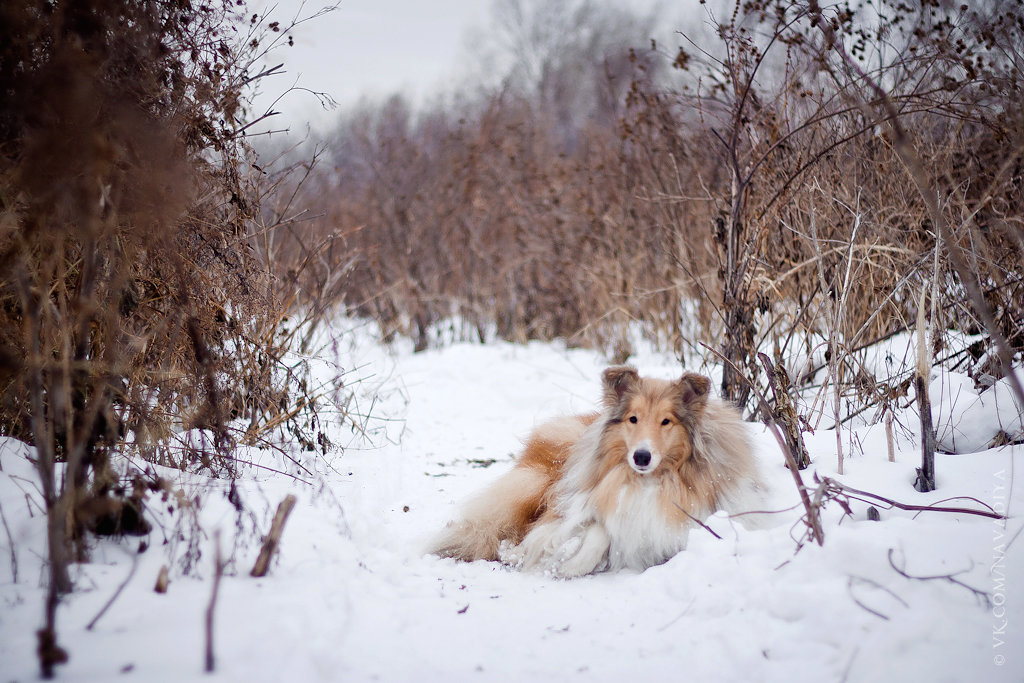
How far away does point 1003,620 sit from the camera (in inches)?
82.4

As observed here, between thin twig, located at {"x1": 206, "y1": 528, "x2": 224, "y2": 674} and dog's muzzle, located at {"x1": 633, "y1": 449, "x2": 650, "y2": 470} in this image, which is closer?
thin twig, located at {"x1": 206, "y1": 528, "x2": 224, "y2": 674}

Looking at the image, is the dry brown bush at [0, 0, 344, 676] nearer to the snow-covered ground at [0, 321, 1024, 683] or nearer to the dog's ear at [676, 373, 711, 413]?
the snow-covered ground at [0, 321, 1024, 683]

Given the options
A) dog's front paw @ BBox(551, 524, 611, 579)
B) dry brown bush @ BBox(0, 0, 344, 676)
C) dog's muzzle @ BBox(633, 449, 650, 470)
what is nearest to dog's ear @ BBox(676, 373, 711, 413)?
dog's muzzle @ BBox(633, 449, 650, 470)

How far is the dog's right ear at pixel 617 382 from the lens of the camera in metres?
3.33

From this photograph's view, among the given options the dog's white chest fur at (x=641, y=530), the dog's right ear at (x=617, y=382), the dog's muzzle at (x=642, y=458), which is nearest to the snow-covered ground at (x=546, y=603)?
the dog's white chest fur at (x=641, y=530)

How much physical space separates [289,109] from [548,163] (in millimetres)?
6322

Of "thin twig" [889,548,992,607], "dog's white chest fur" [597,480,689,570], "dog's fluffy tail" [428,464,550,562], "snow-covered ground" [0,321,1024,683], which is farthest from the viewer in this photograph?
"dog's fluffy tail" [428,464,550,562]

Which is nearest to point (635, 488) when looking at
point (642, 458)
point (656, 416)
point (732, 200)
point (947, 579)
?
point (642, 458)

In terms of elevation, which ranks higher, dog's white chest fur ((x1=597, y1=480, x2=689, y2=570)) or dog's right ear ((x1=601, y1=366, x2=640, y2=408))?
dog's right ear ((x1=601, y1=366, x2=640, y2=408))

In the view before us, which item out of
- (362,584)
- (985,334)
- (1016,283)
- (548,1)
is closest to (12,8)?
(362,584)

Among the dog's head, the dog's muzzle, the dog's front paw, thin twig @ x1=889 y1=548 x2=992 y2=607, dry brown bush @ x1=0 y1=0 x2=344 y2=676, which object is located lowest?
the dog's front paw

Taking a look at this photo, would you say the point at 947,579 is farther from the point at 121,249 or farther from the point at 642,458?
the point at 121,249

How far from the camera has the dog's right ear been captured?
3332 millimetres

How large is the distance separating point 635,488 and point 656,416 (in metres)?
0.39
